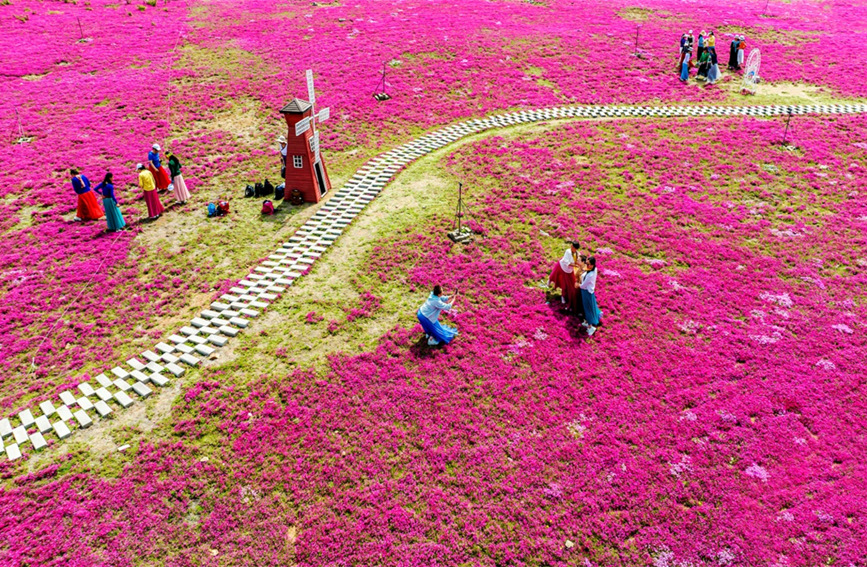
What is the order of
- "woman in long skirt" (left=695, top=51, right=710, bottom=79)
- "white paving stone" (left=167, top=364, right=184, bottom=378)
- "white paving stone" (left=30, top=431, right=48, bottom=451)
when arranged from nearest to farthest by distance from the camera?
1. "white paving stone" (left=30, top=431, right=48, bottom=451)
2. "white paving stone" (left=167, top=364, right=184, bottom=378)
3. "woman in long skirt" (left=695, top=51, right=710, bottom=79)

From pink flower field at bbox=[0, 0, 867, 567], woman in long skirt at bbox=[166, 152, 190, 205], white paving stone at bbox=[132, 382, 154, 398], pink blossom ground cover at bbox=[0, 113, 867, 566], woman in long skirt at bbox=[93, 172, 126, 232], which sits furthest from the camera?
woman in long skirt at bbox=[166, 152, 190, 205]

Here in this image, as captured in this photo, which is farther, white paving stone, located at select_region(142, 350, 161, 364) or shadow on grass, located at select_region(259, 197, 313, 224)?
shadow on grass, located at select_region(259, 197, 313, 224)

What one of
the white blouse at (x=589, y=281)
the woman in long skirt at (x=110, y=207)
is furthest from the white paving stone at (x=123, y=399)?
the white blouse at (x=589, y=281)

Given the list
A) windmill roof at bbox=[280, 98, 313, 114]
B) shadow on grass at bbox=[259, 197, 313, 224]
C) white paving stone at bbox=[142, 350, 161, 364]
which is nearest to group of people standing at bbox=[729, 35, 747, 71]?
windmill roof at bbox=[280, 98, 313, 114]

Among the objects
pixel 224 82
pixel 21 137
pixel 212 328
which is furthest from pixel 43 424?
pixel 224 82

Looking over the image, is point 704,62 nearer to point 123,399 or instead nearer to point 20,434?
point 123,399

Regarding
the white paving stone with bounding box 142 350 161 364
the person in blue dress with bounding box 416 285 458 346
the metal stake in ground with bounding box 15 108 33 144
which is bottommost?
the white paving stone with bounding box 142 350 161 364

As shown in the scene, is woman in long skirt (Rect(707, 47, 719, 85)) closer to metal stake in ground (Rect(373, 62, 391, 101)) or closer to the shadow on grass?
metal stake in ground (Rect(373, 62, 391, 101))
